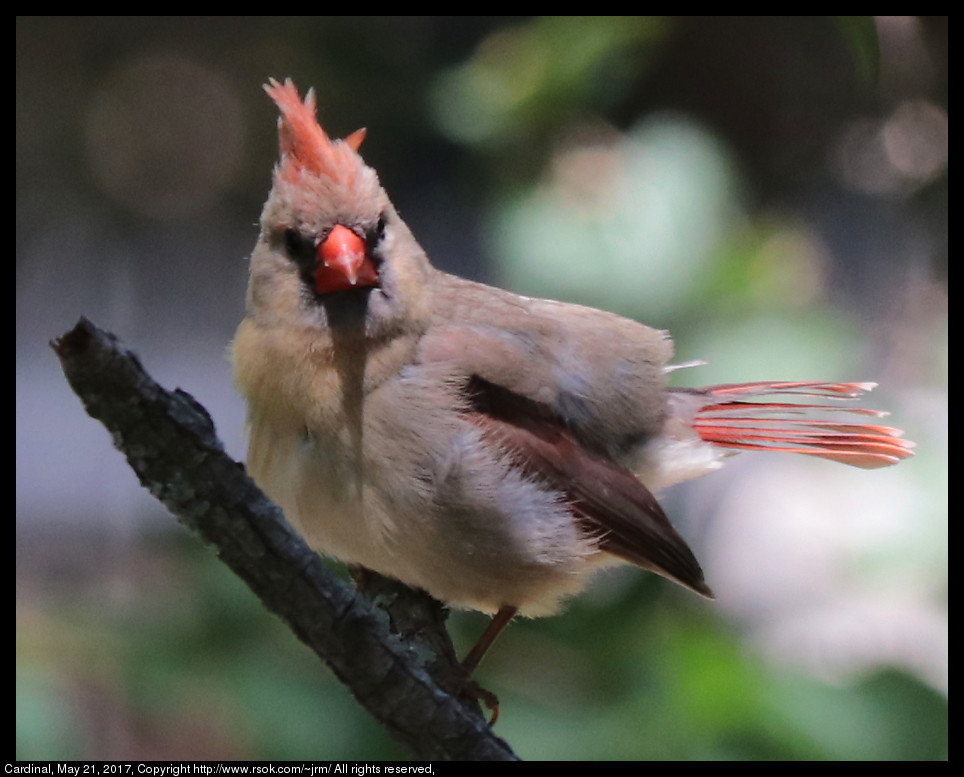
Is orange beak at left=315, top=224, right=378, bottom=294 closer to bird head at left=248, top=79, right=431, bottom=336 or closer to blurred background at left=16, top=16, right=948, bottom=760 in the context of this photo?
bird head at left=248, top=79, right=431, bottom=336

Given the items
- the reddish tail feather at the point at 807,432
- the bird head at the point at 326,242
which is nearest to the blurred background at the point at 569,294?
the reddish tail feather at the point at 807,432

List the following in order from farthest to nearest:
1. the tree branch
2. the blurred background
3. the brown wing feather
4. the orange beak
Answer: the blurred background
the brown wing feather
the orange beak
the tree branch

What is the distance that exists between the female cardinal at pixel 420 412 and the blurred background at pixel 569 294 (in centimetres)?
42

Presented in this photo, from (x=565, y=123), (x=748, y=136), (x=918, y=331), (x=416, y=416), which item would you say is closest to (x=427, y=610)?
(x=416, y=416)

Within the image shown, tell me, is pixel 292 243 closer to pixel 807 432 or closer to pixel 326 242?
pixel 326 242

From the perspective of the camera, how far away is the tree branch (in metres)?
1.05

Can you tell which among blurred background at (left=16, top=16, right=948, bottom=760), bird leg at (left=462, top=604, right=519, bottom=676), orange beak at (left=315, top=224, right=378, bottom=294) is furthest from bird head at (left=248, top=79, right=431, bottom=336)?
blurred background at (left=16, top=16, right=948, bottom=760)

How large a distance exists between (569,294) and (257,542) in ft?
5.15

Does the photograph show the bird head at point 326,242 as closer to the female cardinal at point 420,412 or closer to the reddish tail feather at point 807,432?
the female cardinal at point 420,412

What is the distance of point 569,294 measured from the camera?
2619 mm

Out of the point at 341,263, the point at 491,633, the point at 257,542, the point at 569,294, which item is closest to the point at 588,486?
the point at 491,633

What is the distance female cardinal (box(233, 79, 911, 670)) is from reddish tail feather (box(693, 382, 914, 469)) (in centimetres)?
23

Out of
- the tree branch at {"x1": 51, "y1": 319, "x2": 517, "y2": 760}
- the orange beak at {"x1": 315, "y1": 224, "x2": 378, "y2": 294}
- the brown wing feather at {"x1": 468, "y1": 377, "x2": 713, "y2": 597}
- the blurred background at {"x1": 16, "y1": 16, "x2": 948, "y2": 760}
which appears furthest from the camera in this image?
the blurred background at {"x1": 16, "y1": 16, "x2": 948, "y2": 760}

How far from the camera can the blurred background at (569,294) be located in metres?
2.24
